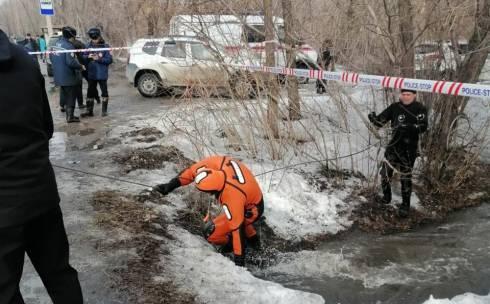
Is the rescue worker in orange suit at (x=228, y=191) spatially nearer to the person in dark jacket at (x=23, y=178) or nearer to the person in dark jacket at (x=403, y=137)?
the person in dark jacket at (x=23, y=178)

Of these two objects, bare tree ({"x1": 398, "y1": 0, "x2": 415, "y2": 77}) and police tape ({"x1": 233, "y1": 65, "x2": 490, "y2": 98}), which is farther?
bare tree ({"x1": 398, "y1": 0, "x2": 415, "y2": 77})

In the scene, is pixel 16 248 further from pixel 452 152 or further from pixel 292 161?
pixel 452 152

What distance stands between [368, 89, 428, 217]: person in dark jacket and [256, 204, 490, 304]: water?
627 millimetres

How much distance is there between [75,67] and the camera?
8.01 meters

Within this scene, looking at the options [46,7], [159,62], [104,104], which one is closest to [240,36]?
[104,104]

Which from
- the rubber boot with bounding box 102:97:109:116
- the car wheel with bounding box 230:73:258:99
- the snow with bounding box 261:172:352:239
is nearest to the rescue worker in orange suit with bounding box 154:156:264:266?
the snow with bounding box 261:172:352:239

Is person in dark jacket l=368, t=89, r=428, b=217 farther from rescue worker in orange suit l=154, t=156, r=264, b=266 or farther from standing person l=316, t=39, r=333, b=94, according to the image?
rescue worker in orange suit l=154, t=156, r=264, b=266

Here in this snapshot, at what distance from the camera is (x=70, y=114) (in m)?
8.39

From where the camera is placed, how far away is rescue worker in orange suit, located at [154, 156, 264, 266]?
377 cm

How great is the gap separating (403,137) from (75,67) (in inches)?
238

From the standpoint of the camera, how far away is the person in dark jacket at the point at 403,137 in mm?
4941

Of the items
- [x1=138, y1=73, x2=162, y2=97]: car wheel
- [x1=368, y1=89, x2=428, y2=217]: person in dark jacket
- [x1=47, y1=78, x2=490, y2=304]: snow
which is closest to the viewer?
[x1=47, y1=78, x2=490, y2=304]: snow

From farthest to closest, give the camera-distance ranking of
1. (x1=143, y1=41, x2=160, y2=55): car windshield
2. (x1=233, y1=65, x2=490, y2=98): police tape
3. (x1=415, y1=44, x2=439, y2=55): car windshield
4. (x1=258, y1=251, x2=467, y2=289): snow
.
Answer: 1. (x1=143, y1=41, x2=160, y2=55): car windshield
2. (x1=415, y1=44, x2=439, y2=55): car windshield
3. (x1=258, y1=251, x2=467, y2=289): snow
4. (x1=233, y1=65, x2=490, y2=98): police tape

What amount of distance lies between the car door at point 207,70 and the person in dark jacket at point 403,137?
7.02 ft
